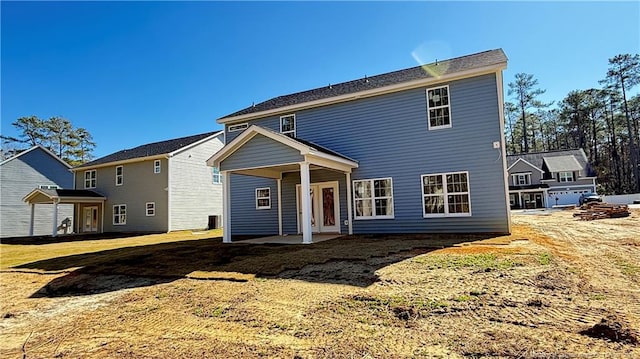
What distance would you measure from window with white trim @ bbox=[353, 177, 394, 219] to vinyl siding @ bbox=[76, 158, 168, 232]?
13.9 meters

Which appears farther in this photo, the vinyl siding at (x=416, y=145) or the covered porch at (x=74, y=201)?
the covered porch at (x=74, y=201)

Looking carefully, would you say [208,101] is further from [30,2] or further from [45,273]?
[45,273]

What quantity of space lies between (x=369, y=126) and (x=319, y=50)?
5.16 metres

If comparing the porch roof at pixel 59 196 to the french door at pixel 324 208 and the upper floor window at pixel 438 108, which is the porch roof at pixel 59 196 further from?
the upper floor window at pixel 438 108

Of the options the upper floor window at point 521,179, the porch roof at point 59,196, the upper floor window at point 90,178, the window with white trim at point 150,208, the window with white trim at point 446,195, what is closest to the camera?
the window with white trim at point 446,195

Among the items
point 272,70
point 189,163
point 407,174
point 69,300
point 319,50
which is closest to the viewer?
point 69,300

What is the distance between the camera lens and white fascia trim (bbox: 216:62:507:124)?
432 inches

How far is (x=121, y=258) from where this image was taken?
973 centimetres

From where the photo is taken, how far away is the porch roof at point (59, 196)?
2112 centimetres

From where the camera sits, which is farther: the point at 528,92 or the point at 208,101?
the point at 528,92

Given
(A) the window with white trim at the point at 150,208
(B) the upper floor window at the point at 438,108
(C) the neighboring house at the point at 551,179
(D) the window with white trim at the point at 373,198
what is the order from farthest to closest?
(C) the neighboring house at the point at 551,179, (A) the window with white trim at the point at 150,208, (D) the window with white trim at the point at 373,198, (B) the upper floor window at the point at 438,108

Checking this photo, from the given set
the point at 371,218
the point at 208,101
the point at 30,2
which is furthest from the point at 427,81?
the point at 208,101

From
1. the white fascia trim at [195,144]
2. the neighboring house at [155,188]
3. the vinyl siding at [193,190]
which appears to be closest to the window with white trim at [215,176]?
the neighboring house at [155,188]

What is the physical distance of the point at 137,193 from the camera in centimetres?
2275
